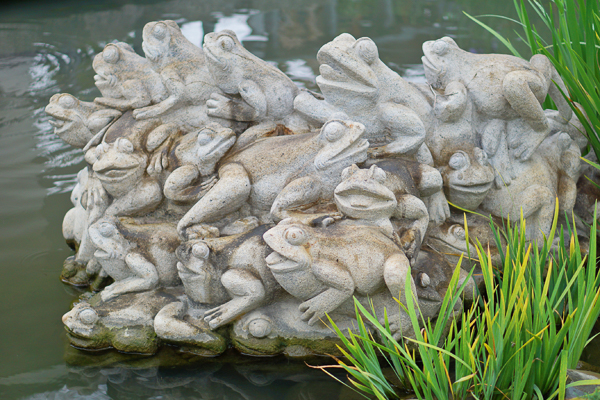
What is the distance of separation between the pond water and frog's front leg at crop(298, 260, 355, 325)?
0.94ft

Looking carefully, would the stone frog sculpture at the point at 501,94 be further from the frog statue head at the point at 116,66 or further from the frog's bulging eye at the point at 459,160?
the frog statue head at the point at 116,66

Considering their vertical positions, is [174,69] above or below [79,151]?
above

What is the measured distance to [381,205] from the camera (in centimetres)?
240

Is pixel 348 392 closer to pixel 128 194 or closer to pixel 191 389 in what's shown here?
pixel 191 389

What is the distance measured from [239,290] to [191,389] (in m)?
0.43

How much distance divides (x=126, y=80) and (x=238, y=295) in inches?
47.7

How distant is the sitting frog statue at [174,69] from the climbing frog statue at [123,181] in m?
0.21

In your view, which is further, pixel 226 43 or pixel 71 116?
pixel 71 116

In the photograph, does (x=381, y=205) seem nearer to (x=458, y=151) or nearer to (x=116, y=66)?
(x=458, y=151)

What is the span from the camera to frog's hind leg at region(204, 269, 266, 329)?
2.39 meters

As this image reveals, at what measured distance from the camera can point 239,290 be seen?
2404mm

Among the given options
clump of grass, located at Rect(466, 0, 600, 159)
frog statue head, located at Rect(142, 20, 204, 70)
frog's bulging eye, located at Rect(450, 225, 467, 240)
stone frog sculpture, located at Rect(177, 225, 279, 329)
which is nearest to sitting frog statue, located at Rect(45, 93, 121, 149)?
frog statue head, located at Rect(142, 20, 204, 70)

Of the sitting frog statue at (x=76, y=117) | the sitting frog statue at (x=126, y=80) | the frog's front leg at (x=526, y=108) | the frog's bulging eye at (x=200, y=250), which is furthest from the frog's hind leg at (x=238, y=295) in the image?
the frog's front leg at (x=526, y=108)

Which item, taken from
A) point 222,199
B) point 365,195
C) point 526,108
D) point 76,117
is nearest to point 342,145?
point 365,195
